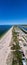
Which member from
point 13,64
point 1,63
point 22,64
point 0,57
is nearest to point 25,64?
point 22,64

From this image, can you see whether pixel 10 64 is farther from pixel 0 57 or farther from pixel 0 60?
pixel 0 57

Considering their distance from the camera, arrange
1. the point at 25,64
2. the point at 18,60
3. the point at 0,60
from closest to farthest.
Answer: the point at 25,64 → the point at 18,60 → the point at 0,60

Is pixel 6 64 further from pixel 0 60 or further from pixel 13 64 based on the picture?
pixel 0 60

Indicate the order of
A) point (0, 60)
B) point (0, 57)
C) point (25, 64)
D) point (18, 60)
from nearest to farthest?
point (25, 64) → point (18, 60) → point (0, 60) → point (0, 57)

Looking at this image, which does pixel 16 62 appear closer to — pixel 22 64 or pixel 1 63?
pixel 22 64

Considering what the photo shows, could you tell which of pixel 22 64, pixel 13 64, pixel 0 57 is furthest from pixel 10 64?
pixel 0 57

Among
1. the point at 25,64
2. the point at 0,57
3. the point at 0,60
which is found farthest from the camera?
the point at 0,57

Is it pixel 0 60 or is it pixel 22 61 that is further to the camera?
pixel 0 60

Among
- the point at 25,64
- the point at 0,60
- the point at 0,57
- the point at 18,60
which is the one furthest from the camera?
the point at 0,57

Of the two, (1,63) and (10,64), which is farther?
(1,63)
